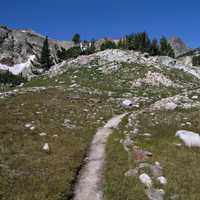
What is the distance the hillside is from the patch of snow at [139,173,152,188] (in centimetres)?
6

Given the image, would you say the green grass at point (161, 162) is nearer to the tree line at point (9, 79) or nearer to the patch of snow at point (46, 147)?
the patch of snow at point (46, 147)

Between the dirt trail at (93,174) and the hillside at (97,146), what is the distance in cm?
6

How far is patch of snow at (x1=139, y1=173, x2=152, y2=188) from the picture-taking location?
2136 centimetres

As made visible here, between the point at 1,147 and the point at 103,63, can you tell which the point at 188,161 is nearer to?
the point at 1,147

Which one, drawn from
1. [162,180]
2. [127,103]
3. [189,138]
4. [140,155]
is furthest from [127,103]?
[162,180]

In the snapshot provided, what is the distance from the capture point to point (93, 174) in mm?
23203

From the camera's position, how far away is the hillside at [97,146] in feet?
67.5

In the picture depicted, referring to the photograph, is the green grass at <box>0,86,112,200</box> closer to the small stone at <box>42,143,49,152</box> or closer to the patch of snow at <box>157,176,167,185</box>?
the small stone at <box>42,143,49,152</box>

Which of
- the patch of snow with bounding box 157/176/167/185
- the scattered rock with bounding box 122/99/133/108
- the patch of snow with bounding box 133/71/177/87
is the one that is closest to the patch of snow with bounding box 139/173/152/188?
the patch of snow with bounding box 157/176/167/185

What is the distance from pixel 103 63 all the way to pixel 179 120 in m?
49.8

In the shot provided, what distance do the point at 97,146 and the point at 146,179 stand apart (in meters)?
9.08

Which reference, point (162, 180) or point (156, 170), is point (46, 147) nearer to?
point (156, 170)

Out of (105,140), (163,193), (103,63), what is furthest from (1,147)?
(103,63)

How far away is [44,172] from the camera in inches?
879
